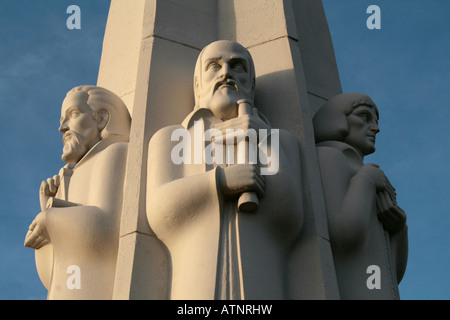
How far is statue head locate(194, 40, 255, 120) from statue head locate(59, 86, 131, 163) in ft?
2.68

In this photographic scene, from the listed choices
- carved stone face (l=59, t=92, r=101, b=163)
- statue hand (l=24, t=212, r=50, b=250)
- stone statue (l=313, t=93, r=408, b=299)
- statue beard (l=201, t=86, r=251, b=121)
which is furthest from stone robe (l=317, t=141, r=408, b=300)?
statue hand (l=24, t=212, r=50, b=250)

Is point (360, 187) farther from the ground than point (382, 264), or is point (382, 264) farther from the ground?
point (360, 187)

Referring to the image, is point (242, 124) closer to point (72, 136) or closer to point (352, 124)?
point (352, 124)

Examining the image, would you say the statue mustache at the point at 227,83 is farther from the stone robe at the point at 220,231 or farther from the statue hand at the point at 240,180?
the statue hand at the point at 240,180

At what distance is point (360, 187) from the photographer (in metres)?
→ 6.10

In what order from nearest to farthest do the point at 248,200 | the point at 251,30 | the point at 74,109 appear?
the point at 248,200
the point at 74,109
the point at 251,30

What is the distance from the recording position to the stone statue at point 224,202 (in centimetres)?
520

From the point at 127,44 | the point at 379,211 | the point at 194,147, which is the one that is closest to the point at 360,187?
the point at 379,211

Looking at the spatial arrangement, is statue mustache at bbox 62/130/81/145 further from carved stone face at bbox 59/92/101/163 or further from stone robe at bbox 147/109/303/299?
stone robe at bbox 147/109/303/299

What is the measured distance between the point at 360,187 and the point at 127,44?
11.3ft

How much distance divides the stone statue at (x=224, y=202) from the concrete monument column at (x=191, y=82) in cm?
13

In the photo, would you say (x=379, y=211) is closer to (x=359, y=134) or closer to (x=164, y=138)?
(x=359, y=134)

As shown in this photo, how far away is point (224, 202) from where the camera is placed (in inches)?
215

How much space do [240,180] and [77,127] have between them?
203 centimetres
